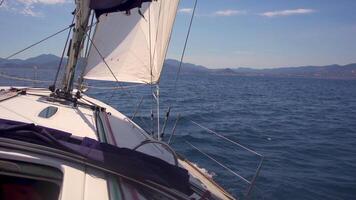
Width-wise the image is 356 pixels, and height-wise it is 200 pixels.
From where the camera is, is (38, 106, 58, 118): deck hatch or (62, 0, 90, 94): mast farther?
(62, 0, 90, 94): mast

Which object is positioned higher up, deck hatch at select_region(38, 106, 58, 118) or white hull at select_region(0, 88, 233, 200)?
deck hatch at select_region(38, 106, 58, 118)

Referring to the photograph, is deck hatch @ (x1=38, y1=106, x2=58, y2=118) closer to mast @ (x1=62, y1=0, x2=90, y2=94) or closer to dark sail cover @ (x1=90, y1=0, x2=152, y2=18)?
mast @ (x1=62, y1=0, x2=90, y2=94)

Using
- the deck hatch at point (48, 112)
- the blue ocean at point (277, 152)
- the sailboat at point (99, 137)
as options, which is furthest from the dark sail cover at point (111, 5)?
the blue ocean at point (277, 152)

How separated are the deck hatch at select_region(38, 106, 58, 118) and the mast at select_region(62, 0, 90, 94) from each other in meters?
0.66

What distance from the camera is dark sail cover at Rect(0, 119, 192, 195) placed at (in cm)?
262

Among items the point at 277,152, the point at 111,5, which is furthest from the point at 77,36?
the point at 277,152

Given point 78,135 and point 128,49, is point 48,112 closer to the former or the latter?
point 78,135

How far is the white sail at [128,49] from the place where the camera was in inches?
230

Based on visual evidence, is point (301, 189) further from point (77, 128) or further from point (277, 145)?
point (77, 128)

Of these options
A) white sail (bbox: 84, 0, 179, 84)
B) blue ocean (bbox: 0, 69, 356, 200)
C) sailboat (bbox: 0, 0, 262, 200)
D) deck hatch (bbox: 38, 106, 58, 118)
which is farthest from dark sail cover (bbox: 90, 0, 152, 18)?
blue ocean (bbox: 0, 69, 356, 200)

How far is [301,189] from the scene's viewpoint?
7.10 meters

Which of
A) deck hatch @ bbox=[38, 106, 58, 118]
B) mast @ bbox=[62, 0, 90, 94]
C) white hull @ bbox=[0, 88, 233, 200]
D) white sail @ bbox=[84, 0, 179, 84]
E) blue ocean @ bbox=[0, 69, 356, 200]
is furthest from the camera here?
blue ocean @ bbox=[0, 69, 356, 200]

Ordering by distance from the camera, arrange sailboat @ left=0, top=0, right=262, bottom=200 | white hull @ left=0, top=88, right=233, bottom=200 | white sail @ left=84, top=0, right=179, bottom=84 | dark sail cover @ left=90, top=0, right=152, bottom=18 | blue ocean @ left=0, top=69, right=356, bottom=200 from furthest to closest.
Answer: blue ocean @ left=0, top=69, right=356, bottom=200, white sail @ left=84, top=0, right=179, bottom=84, dark sail cover @ left=90, top=0, right=152, bottom=18, sailboat @ left=0, top=0, right=262, bottom=200, white hull @ left=0, top=88, right=233, bottom=200

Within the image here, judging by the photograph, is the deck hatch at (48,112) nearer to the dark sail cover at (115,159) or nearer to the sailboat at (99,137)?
the sailboat at (99,137)
